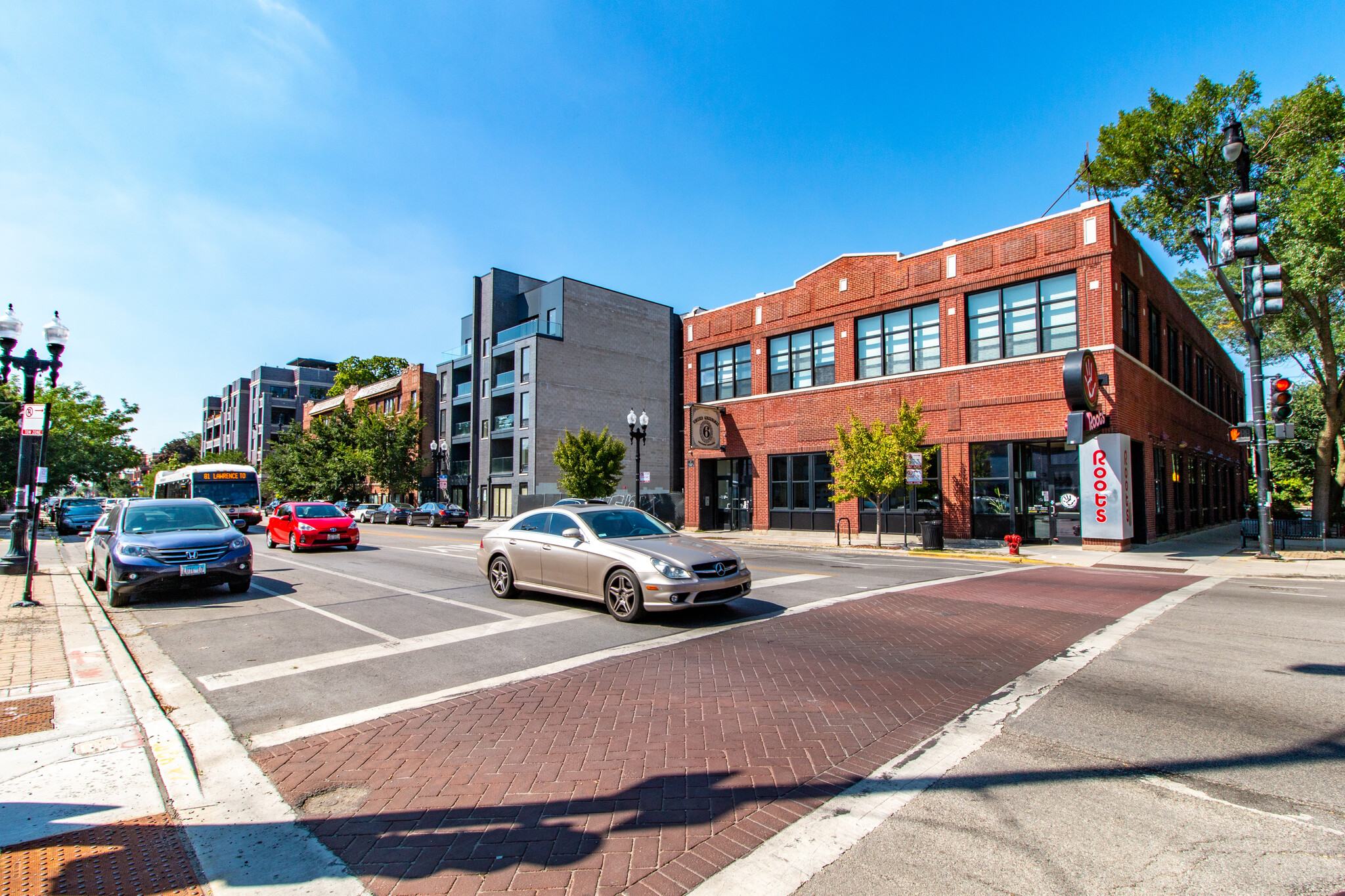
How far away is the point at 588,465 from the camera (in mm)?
35688

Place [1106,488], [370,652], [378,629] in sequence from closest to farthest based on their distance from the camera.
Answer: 1. [370,652]
2. [378,629]
3. [1106,488]

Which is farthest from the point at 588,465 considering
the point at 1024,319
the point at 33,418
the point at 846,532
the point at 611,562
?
the point at 611,562

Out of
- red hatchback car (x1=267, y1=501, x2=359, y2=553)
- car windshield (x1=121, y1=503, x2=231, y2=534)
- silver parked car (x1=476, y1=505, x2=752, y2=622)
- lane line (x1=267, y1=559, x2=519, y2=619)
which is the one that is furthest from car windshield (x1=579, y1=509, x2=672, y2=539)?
red hatchback car (x1=267, y1=501, x2=359, y2=553)

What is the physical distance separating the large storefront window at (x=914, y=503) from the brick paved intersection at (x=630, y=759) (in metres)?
16.8

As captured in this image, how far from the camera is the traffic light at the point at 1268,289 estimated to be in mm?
14500

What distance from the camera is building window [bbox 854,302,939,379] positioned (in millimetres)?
24234

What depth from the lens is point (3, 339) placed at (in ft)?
39.2

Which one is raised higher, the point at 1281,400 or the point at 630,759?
the point at 1281,400

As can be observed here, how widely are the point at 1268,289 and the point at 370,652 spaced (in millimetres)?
18920

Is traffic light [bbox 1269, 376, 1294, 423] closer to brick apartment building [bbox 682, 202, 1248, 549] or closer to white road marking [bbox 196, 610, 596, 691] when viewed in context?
brick apartment building [bbox 682, 202, 1248, 549]

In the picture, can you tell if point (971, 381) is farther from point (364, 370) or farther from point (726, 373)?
point (364, 370)

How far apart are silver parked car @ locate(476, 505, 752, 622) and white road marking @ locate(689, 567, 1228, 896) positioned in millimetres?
3524

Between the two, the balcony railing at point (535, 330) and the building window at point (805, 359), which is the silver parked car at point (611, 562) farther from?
the balcony railing at point (535, 330)

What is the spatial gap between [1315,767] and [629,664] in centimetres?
485
